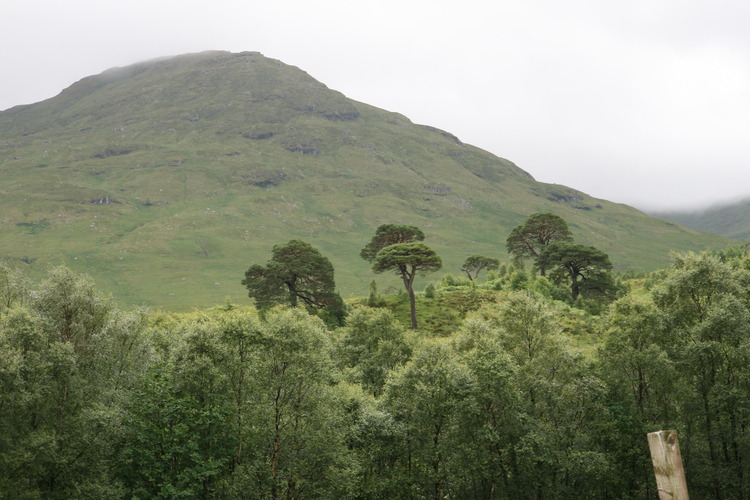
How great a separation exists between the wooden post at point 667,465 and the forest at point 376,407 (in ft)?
97.6

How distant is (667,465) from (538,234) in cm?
9928

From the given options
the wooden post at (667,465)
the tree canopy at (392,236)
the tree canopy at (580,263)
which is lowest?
the tree canopy at (580,263)

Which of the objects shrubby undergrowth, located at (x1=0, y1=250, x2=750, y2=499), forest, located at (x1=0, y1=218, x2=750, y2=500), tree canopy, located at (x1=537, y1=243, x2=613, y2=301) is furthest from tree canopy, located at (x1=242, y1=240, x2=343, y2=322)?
tree canopy, located at (x1=537, y1=243, x2=613, y2=301)

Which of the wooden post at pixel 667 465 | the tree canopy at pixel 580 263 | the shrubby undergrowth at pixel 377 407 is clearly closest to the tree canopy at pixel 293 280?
the shrubby undergrowth at pixel 377 407

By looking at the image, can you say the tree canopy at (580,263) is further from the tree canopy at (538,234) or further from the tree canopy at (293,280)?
the tree canopy at (293,280)

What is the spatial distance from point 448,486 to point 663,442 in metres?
35.8

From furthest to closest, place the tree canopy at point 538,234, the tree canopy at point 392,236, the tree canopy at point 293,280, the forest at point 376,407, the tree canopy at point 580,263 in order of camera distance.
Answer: the tree canopy at point 538,234, the tree canopy at point 392,236, the tree canopy at point 580,263, the tree canopy at point 293,280, the forest at point 376,407

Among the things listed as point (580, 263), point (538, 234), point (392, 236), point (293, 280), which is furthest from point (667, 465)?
point (538, 234)

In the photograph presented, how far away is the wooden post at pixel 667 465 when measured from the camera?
664 cm

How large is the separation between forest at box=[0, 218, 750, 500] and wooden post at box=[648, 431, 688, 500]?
29762mm

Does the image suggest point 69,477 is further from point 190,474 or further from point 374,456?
point 374,456

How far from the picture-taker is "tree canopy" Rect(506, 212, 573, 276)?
9775 centimetres

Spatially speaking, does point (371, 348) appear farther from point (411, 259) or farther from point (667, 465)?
point (667, 465)

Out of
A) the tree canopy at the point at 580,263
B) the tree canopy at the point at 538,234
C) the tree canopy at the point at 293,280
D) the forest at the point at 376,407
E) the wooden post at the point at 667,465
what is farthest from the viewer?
the tree canopy at the point at 538,234
